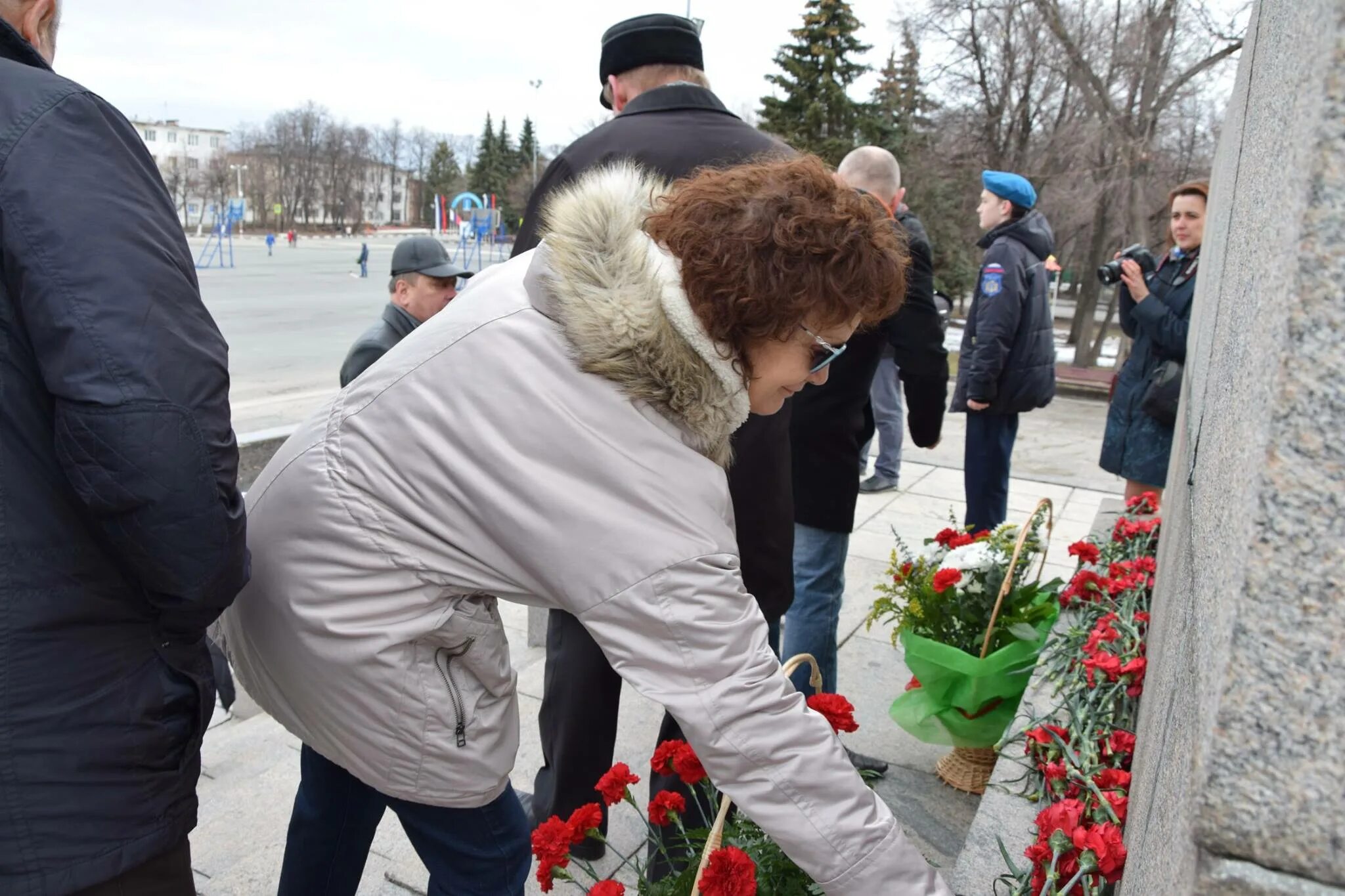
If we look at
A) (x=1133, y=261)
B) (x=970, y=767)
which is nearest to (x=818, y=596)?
(x=970, y=767)

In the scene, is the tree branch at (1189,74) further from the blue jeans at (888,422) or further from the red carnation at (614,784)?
the red carnation at (614,784)

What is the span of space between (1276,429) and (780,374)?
884 mm

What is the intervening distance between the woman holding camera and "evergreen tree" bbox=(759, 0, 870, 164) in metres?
26.0

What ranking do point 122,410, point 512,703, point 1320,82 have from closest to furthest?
point 1320,82, point 122,410, point 512,703


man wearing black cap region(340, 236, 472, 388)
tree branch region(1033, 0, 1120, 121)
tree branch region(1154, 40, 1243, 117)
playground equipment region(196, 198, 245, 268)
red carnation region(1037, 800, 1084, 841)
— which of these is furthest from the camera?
playground equipment region(196, 198, 245, 268)

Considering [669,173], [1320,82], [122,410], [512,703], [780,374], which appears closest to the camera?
[1320,82]

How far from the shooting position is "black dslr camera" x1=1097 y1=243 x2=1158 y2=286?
4750 mm

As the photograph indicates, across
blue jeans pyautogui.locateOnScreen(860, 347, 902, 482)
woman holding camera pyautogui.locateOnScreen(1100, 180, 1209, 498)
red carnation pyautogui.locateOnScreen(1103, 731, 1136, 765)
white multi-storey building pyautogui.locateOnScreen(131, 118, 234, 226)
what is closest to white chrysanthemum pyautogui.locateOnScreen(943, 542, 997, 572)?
red carnation pyautogui.locateOnScreen(1103, 731, 1136, 765)

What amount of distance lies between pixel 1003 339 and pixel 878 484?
7.52ft

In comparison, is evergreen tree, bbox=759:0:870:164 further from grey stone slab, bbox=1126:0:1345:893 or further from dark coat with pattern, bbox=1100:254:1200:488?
grey stone slab, bbox=1126:0:1345:893

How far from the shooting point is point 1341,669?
0.69 m

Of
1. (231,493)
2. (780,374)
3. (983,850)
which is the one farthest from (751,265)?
(983,850)

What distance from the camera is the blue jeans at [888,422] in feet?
23.4

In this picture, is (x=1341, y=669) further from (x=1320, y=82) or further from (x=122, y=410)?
(x=122, y=410)
